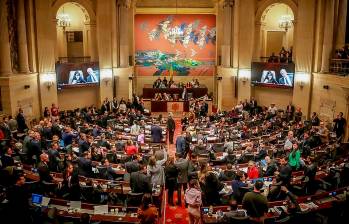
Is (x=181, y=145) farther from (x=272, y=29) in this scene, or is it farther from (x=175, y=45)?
(x=175, y=45)

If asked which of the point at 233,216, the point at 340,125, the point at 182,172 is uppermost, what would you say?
the point at 340,125

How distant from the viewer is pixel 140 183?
30.4 ft

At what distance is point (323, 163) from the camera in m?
12.1

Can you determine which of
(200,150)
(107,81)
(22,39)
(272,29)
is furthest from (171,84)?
(200,150)

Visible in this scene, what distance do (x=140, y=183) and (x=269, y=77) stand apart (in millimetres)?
15358

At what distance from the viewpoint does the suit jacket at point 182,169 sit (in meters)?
10.9

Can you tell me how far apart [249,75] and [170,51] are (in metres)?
10.2

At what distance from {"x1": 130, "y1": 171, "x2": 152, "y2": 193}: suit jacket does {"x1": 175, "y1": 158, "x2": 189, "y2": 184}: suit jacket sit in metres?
1.72

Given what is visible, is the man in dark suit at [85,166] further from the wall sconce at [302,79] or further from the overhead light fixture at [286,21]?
the overhead light fixture at [286,21]

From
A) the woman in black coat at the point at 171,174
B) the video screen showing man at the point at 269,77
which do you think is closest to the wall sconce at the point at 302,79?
the video screen showing man at the point at 269,77

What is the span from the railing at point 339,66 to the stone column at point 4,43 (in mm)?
15311

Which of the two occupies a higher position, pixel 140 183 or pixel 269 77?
pixel 269 77

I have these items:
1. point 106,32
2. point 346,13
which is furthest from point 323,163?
point 106,32

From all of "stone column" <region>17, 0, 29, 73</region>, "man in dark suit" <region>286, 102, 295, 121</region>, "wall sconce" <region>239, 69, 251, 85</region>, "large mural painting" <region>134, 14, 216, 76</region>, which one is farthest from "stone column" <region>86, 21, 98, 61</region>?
"man in dark suit" <region>286, 102, 295, 121</region>
